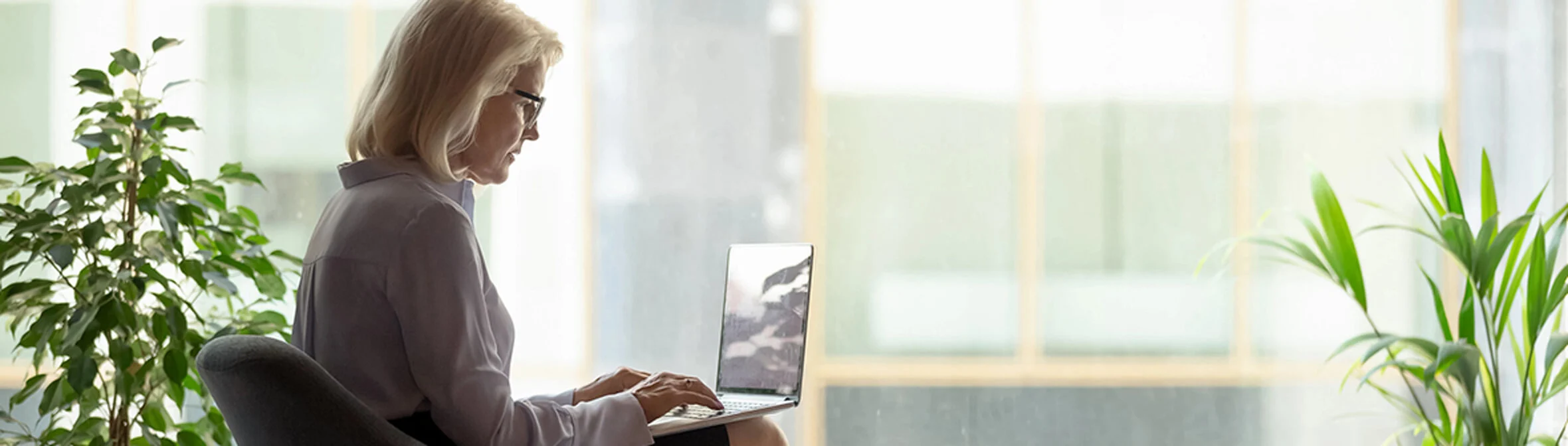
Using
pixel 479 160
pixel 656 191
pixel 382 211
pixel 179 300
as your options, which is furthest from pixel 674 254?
pixel 382 211

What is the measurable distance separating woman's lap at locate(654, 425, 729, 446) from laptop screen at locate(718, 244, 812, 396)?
0.69ft

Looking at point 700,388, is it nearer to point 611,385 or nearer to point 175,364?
point 611,385

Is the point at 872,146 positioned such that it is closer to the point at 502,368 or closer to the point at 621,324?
the point at 621,324

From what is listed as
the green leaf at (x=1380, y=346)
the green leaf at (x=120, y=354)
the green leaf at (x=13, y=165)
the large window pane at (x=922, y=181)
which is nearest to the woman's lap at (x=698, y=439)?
the green leaf at (x=120, y=354)

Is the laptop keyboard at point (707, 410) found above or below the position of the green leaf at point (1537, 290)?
below

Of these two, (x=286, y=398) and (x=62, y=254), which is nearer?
(x=286, y=398)

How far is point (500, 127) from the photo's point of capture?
151cm

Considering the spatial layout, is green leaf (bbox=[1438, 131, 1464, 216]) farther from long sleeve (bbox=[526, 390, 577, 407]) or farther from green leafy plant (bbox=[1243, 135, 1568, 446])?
long sleeve (bbox=[526, 390, 577, 407])

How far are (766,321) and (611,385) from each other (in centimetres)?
26

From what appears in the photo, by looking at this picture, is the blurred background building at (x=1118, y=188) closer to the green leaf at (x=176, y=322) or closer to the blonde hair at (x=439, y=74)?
the green leaf at (x=176, y=322)

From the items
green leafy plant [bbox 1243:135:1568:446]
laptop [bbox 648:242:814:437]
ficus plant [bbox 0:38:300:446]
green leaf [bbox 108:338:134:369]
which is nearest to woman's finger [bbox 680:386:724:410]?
laptop [bbox 648:242:814:437]

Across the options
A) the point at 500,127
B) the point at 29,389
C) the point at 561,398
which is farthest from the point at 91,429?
the point at 500,127

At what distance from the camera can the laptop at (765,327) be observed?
1.75m

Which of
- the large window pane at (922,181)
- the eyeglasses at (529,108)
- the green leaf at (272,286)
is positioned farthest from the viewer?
the large window pane at (922,181)
